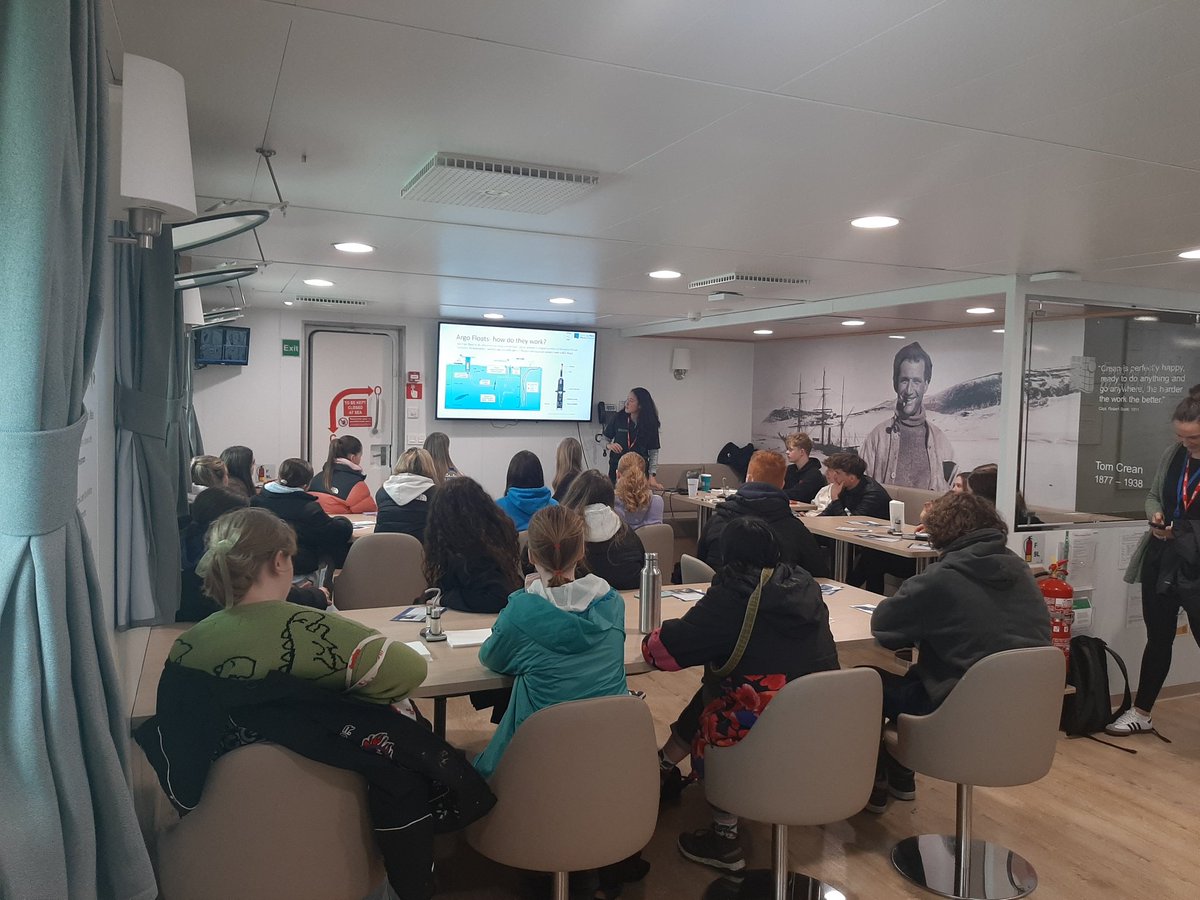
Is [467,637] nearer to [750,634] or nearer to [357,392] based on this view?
[750,634]

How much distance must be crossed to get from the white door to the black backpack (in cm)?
625

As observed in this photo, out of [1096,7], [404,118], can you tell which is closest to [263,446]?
[404,118]

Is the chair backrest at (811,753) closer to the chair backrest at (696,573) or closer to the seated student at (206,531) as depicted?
the chair backrest at (696,573)

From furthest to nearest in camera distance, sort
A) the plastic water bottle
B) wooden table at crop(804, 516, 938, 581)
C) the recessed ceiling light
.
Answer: wooden table at crop(804, 516, 938, 581) < the recessed ceiling light < the plastic water bottle

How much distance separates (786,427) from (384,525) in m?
6.08

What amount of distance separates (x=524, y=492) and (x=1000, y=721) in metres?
2.64

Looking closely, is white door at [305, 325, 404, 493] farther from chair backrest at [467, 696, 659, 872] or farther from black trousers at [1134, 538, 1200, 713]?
chair backrest at [467, 696, 659, 872]

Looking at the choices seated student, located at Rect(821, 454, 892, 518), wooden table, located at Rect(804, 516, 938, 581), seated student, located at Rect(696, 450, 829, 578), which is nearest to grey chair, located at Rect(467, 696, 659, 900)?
seated student, located at Rect(696, 450, 829, 578)

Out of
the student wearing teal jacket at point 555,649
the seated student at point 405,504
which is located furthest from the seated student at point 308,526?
the student wearing teal jacket at point 555,649

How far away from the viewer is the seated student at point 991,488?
191 inches

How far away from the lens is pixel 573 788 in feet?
6.86

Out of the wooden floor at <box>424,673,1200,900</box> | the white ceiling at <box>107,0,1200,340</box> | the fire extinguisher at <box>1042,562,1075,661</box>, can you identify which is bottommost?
the wooden floor at <box>424,673,1200,900</box>

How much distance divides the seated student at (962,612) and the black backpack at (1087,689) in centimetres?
185

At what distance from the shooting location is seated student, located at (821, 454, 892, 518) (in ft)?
21.0
